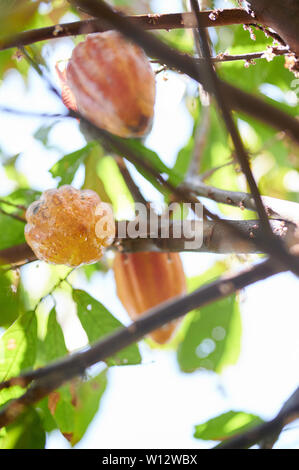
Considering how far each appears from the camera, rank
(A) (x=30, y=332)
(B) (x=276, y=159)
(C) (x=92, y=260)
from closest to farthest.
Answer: (C) (x=92, y=260), (A) (x=30, y=332), (B) (x=276, y=159)

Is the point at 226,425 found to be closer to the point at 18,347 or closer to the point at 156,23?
the point at 18,347

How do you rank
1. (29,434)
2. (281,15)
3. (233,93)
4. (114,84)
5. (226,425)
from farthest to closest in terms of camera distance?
(226,425)
(114,84)
(29,434)
(281,15)
(233,93)

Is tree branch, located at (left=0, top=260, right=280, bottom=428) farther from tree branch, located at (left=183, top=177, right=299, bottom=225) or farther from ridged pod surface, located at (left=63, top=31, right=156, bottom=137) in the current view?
ridged pod surface, located at (left=63, top=31, right=156, bottom=137)

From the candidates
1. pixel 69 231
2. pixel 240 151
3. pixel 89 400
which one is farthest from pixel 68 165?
pixel 240 151

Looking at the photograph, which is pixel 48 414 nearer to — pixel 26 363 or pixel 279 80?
pixel 26 363

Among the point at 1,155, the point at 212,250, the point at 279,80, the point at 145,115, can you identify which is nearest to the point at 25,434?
the point at 212,250

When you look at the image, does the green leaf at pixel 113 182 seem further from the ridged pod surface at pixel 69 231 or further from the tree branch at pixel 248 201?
the ridged pod surface at pixel 69 231

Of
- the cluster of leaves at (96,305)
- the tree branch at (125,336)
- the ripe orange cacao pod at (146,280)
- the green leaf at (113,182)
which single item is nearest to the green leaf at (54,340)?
the cluster of leaves at (96,305)
